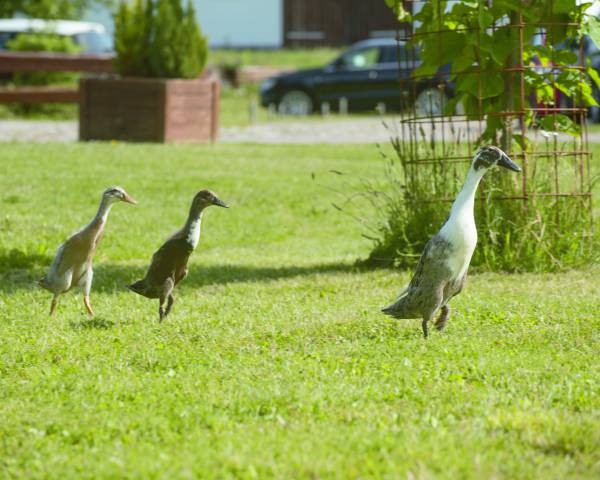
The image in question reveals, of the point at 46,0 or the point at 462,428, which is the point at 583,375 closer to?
the point at 462,428

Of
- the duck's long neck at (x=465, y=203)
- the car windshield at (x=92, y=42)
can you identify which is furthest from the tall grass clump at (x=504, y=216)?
the car windshield at (x=92, y=42)

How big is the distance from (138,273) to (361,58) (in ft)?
68.0

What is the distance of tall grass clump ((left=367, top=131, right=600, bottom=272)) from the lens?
973 centimetres

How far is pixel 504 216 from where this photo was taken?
983 centimetres

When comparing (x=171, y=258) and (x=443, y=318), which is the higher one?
(x=171, y=258)

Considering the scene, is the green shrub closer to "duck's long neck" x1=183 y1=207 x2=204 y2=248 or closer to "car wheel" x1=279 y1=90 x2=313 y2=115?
"car wheel" x1=279 y1=90 x2=313 y2=115

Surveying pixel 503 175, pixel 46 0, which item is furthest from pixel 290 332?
pixel 46 0

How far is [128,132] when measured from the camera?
1867 cm

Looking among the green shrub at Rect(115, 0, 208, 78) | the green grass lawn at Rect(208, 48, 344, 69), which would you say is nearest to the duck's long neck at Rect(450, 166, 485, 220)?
the green shrub at Rect(115, 0, 208, 78)

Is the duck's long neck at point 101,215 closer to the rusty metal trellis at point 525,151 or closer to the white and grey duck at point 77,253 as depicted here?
the white and grey duck at point 77,253

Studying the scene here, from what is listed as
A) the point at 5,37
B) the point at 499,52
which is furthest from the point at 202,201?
the point at 5,37

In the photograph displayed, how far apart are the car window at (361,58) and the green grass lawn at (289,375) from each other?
18.7 m

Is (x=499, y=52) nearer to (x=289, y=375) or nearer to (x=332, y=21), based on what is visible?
(x=289, y=375)

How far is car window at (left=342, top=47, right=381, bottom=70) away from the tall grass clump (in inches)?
766
